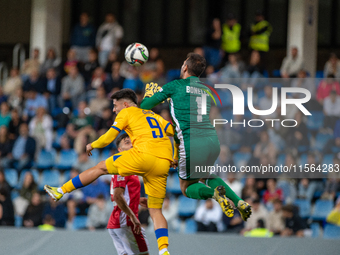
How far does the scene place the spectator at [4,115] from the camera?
13555 mm

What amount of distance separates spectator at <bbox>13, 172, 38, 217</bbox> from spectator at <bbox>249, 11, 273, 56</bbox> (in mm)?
6340

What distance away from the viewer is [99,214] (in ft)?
35.0

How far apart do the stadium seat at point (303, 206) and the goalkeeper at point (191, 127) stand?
4.32m

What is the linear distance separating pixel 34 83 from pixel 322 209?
8.10 metres

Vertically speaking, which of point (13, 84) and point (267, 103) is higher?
point (13, 84)

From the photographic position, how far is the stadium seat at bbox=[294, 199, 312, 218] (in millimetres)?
10203

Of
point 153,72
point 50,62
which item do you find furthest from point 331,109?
point 50,62

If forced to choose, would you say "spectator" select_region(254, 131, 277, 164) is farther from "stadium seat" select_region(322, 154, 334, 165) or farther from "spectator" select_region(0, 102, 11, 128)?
"spectator" select_region(0, 102, 11, 128)

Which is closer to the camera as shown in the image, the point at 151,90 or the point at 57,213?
the point at 151,90

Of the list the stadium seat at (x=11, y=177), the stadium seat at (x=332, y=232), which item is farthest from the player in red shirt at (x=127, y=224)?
the stadium seat at (x=11, y=177)

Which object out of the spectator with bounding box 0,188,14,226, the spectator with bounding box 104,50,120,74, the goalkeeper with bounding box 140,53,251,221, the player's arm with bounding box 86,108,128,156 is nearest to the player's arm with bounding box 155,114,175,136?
the goalkeeper with bounding box 140,53,251,221

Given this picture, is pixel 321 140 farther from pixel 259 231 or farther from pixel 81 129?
pixel 81 129

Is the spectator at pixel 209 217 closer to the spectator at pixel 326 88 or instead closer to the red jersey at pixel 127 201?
the spectator at pixel 326 88

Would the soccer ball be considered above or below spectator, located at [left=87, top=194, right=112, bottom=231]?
above
